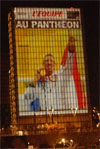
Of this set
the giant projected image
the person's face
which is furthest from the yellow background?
the person's face

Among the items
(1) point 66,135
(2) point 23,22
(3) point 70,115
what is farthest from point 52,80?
(1) point 66,135

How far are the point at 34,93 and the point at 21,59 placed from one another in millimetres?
9499

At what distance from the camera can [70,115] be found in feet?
320

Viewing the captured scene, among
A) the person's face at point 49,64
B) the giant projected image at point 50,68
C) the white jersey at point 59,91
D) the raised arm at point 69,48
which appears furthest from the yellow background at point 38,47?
the white jersey at point 59,91

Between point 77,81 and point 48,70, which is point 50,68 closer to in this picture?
point 48,70

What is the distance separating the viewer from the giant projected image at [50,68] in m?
96.6

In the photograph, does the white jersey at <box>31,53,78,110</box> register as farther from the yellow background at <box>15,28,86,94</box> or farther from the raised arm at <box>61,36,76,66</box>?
the yellow background at <box>15,28,86,94</box>

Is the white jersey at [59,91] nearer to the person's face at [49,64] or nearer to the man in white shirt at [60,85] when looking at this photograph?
the man in white shirt at [60,85]

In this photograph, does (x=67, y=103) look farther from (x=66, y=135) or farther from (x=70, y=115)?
(x=66, y=135)

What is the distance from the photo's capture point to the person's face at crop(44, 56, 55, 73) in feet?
322

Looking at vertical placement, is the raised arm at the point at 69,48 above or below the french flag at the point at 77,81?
above

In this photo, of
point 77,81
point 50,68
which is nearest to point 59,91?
point 77,81

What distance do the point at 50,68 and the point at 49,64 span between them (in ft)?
4.45

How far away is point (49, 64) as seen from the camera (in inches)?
3905
